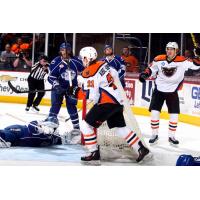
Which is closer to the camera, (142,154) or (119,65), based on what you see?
(142,154)

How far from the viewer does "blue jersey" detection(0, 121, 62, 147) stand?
13.0 feet

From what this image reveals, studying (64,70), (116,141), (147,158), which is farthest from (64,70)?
(147,158)

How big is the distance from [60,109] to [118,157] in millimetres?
1018

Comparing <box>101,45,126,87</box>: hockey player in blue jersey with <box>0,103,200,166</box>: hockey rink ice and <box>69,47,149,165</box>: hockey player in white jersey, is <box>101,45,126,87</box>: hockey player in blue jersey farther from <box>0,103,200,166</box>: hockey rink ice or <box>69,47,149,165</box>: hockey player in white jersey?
<box>69,47,149,165</box>: hockey player in white jersey

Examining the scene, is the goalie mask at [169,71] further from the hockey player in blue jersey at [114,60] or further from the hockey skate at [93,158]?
the hockey skate at [93,158]

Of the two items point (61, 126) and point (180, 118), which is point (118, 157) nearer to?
point (61, 126)

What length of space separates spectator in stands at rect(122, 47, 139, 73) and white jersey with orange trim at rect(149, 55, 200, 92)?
1.80 ft

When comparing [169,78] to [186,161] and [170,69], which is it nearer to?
[170,69]

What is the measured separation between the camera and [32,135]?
4.01 m

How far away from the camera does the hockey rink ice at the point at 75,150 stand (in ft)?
11.9

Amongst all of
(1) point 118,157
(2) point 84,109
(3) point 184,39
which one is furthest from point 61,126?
(3) point 184,39

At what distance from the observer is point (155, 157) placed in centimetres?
382

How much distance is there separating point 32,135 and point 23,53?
179 centimetres

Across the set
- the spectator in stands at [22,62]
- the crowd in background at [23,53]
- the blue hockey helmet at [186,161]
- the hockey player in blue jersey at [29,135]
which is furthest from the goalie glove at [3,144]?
the spectator in stands at [22,62]
